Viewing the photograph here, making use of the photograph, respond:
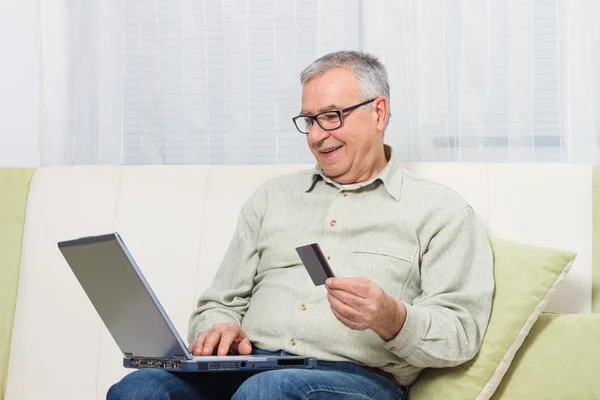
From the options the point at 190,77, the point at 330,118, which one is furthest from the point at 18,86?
the point at 330,118

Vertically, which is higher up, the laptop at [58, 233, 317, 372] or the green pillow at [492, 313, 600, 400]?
the laptop at [58, 233, 317, 372]

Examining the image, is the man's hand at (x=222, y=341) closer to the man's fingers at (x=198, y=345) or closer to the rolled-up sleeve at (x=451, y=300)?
the man's fingers at (x=198, y=345)

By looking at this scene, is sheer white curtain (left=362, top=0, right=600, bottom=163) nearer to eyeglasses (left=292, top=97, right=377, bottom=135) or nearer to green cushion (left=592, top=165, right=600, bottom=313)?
green cushion (left=592, top=165, right=600, bottom=313)

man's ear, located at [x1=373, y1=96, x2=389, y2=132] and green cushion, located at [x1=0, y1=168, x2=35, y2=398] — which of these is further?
green cushion, located at [x1=0, y1=168, x2=35, y2=398]

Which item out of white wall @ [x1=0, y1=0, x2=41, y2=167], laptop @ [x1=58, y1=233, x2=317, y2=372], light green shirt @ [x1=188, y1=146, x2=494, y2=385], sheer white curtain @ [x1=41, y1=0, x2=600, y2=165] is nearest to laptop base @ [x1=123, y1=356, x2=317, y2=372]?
laptop @ [x1=58, y1=233, x2=317, y2=372]

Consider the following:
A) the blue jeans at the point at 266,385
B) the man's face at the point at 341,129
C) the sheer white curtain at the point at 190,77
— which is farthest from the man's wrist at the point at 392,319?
the sheer white curtain at the point at 190,77

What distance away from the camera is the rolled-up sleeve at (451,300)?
170cm

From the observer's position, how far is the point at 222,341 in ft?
6.02

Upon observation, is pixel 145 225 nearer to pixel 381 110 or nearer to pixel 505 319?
pixel 381 110

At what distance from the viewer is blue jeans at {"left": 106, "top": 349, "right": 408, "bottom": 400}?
157 centimetres

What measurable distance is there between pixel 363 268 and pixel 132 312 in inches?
20.8

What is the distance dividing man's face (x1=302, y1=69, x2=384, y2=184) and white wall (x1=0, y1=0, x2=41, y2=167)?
3.78ft

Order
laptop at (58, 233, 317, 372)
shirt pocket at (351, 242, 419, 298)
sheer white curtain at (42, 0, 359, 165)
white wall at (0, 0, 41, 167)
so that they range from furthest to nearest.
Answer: white wall at (0, 0, 41, 167)
sheer white curtain at (42, 0, 359, 165)
shirt pocket at (351, 242, 419, 298)
laptop at (58, 233, 317, 372)

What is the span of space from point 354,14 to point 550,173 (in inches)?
32.1
